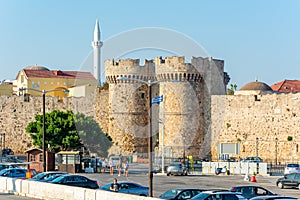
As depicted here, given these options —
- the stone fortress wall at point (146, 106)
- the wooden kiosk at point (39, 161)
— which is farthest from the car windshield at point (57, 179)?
the stone fortress wall at point (146, 106)

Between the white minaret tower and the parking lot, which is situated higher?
the white minaret tower

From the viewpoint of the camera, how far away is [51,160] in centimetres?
4144

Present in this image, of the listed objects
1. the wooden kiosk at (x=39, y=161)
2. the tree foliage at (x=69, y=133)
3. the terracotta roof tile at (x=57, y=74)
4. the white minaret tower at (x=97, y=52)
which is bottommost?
the wooden kiosk at (x=39, y=161)

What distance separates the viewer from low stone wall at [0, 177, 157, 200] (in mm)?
20433

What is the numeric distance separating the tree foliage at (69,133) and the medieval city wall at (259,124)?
9530 mm

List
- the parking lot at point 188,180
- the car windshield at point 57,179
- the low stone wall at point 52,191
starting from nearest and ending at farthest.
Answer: the low stone wall at point 52,191 → the car windshield at point 57,179 → the parking lot at point 188,180

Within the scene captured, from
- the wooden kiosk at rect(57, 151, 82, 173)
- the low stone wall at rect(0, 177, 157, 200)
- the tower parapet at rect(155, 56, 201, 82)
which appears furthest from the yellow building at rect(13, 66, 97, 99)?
the low stone wall at rect(0, 177, 157, 200)

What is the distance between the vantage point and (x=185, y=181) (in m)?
35.8

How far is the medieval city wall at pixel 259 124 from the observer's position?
50031 millimetres

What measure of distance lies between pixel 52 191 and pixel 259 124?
Answer: 99.7 feet

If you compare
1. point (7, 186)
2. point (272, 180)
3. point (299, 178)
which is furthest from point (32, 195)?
point (272, 180)

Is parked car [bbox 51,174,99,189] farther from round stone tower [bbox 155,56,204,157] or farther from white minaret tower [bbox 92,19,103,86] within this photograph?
white minaret tower [bbox 92,19,103,86]

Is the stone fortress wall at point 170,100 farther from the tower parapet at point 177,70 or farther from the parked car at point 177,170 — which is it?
the parked car at point 177,170

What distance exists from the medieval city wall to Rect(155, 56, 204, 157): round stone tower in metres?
1.40
